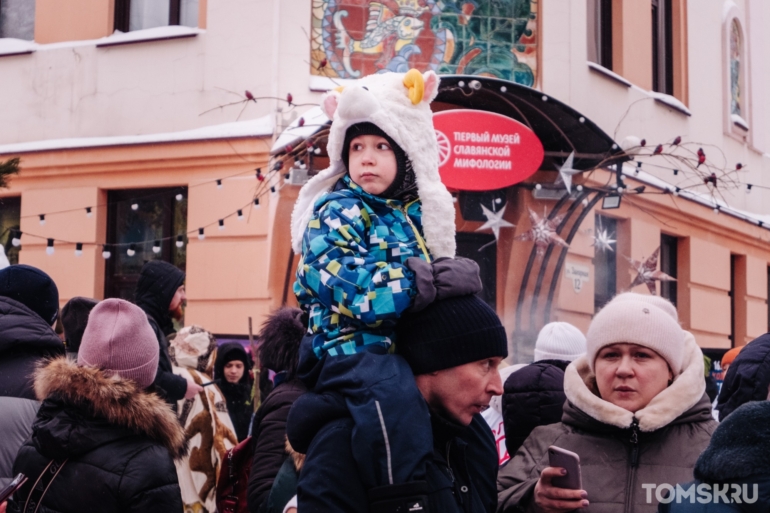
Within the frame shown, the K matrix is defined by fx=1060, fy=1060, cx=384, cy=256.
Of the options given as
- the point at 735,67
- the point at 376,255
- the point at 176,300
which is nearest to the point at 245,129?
the point at 176,300

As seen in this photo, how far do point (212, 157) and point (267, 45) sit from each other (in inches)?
50.9

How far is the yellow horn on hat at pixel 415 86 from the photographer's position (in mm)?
3334

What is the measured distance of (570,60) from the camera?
1140 centimetres

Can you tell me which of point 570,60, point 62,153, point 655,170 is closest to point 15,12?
point 62,153

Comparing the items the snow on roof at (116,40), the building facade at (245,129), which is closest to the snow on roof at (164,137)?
the building facade at (245,129)

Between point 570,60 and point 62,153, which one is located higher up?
point 570,60

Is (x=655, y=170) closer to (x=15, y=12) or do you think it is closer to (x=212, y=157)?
(x=212, y=157)

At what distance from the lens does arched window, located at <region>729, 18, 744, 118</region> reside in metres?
15.5

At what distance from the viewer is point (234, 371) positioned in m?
8.59

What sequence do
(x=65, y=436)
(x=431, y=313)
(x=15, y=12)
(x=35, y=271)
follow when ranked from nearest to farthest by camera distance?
(x=431, y=313), (x=65, y=436), (x=35, y=271), (x=15, y=12)

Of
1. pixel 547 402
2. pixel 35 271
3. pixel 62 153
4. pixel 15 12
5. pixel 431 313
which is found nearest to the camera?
pixel 431 313

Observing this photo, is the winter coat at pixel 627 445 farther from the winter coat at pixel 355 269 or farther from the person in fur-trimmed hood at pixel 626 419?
the winter coat at pixel 355 269

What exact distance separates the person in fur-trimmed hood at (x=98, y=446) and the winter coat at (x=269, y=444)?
72 centimetres

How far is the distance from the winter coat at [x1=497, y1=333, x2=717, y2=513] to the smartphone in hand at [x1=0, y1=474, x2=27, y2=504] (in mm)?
1534
